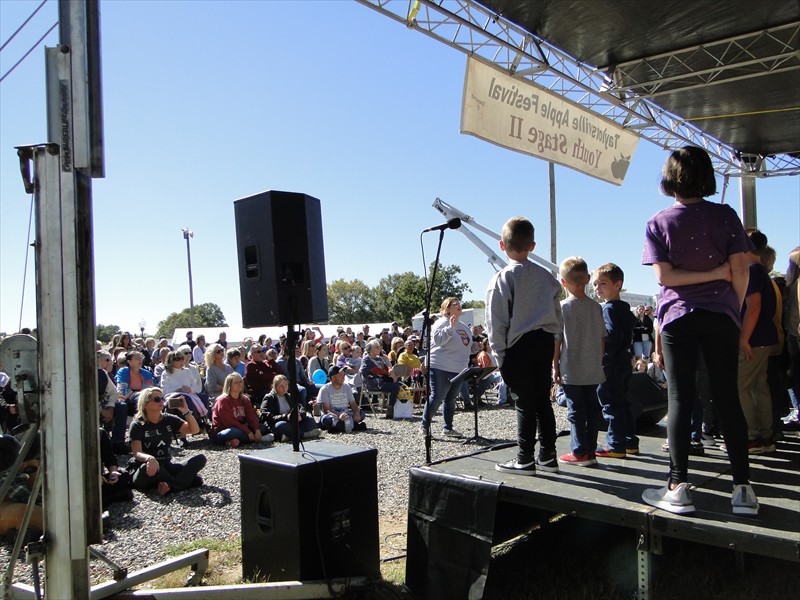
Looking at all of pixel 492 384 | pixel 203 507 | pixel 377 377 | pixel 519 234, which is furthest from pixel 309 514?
pixel 492 384

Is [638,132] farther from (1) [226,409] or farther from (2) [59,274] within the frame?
(2) [59,274]

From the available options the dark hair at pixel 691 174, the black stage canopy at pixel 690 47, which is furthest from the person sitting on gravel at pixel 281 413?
the dark hair at pixel 691 174

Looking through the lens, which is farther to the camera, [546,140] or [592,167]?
[592,167]

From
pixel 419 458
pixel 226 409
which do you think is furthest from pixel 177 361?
pixel 419 458

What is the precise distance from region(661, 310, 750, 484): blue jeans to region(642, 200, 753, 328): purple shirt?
51mm

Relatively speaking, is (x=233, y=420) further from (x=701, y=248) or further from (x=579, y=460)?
(x=701, y=248)

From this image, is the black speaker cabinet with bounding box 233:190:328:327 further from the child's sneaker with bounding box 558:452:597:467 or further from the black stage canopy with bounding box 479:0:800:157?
the black stage canopy with bounding box 479:0:800:157

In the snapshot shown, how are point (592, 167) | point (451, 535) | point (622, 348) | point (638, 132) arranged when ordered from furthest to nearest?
point (638, 132) < point (592, 167) < point (622, 348) < point (451, 535)

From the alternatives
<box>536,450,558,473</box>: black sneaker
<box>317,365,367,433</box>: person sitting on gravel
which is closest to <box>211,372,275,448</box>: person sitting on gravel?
<box>317,365,367,433</box>: person sitting on gravel

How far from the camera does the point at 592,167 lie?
882 centimetres

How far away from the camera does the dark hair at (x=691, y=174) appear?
111 inches

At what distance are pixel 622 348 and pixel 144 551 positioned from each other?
361 centimetres

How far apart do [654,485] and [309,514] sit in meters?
1.82

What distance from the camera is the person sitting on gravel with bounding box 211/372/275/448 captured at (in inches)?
326
